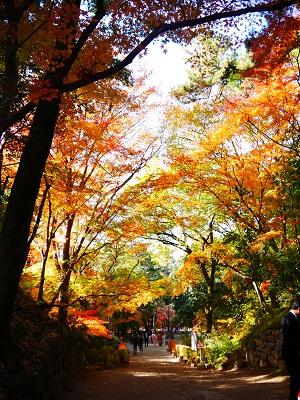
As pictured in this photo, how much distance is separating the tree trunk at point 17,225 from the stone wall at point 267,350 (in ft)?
24.6

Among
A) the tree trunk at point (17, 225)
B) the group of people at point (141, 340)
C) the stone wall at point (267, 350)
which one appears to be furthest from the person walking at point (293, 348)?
the group of people at point (141, 340)

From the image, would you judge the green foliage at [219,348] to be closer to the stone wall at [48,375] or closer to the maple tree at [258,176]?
the maple tree at [258,176]

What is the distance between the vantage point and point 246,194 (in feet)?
39.4

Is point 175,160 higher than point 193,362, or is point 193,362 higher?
point 175,160

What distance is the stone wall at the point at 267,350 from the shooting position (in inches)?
361

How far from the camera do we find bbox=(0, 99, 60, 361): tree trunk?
15.8 feet

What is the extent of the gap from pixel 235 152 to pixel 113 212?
16.5ft

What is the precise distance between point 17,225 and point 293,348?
4.25 m

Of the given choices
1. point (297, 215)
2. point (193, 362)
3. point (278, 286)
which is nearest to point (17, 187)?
point (297, 215)

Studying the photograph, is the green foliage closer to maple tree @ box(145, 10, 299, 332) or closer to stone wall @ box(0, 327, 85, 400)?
maple tree @ box(145, 10, 299, 332)

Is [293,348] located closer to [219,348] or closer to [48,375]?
[48,375]

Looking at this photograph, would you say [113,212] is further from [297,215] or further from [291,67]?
[291,67]

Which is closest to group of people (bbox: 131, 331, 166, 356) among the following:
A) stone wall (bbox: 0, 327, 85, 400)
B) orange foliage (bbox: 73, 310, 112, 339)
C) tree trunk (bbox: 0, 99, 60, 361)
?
orange foliage (bbox: 73, 310, 112, 339)

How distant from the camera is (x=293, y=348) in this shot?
416 cm
